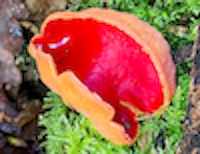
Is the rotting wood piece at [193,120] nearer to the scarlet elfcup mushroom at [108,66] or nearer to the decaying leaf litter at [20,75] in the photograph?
the scarlet elfcup mushroom at [108,66]

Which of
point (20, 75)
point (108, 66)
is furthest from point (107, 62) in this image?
point (20, 75)

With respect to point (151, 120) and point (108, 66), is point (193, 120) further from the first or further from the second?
point (108, 66)

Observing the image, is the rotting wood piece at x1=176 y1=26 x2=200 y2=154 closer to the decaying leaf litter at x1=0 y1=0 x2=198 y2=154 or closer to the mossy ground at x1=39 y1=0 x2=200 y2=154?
the mossy ground at x1=39 y1=0 x2=200 y2=154

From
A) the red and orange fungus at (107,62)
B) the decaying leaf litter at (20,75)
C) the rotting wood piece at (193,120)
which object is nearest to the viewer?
the rotting wood piece at (193,120)

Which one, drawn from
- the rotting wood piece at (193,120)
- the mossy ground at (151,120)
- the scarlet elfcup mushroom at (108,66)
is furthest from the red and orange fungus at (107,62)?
the rotting wood piece at (193,120)

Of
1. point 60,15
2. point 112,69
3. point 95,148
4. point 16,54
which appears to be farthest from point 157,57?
point 16,54

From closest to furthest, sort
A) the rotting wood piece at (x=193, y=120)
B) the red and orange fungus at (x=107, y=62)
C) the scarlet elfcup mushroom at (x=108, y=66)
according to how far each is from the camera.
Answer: the rotting wood piece at (x=193, y=120) → the scarlet elfcup mushroom at (x=108, y=66) → the red and orange fungus at (x=107, y=62)
